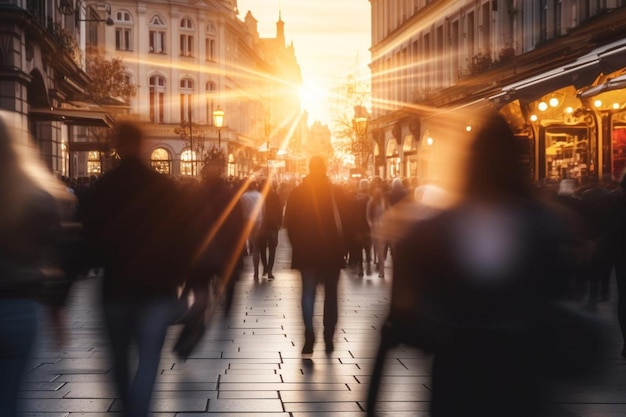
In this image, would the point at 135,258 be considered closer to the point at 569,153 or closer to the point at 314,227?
the point at 314,227

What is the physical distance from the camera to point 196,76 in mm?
73938

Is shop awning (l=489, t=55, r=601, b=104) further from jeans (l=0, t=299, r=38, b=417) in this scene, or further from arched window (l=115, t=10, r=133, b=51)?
arched window (l=115, t=10, r=133, b=51)

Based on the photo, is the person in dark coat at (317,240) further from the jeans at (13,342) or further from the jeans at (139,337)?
the jeans at (13,342)

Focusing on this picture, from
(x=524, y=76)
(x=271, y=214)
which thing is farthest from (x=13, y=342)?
(x=524, y=76)

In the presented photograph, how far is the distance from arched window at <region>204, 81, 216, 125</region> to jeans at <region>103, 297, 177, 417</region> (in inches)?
2748

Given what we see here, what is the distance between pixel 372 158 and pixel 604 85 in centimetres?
4351

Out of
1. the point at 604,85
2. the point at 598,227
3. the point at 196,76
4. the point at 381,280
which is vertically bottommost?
the point at 381,280

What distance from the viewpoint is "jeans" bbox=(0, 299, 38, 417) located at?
388 centimetres

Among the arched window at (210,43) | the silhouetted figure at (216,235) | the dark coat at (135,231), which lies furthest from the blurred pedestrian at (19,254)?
the arched window at (210,43)

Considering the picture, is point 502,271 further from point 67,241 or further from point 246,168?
point 246,168

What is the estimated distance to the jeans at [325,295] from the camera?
9.09 meters

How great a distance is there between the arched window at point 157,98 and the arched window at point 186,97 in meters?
1.49

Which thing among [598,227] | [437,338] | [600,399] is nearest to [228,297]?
[598,227]

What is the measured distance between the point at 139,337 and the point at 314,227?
171 inches
